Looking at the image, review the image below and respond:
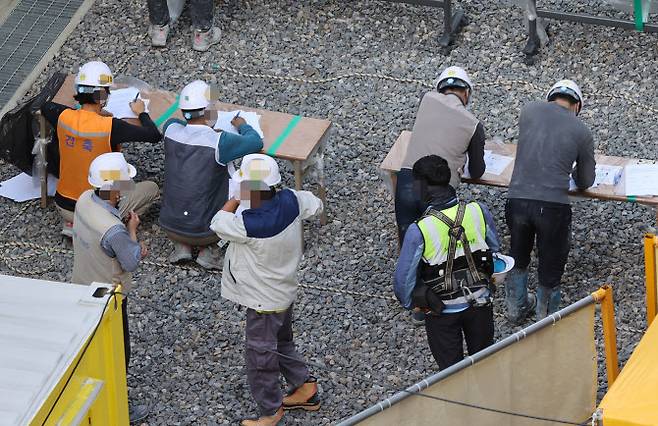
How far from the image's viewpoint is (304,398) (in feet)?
25.3

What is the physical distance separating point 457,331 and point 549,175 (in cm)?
119

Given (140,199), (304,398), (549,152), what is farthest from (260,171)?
(140,199)

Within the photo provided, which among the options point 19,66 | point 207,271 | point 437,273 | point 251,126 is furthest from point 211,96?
point 19,66

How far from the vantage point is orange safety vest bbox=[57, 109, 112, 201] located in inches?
340

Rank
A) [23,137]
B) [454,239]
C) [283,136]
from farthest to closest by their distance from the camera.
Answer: [23,137] < [283,136] < [454,239]

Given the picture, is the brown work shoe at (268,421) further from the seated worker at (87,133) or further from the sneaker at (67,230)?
the sneaker at (67,230)

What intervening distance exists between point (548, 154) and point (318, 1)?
408 cm

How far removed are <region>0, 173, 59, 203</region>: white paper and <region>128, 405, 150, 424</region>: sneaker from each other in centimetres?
232

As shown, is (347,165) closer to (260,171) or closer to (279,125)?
(279,125)

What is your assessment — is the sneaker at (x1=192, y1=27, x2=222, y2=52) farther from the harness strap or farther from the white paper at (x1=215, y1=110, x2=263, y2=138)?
the harness strap

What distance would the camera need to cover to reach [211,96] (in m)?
8.69

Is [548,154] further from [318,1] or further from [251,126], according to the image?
[318,1]

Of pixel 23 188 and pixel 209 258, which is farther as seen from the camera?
pixel 23 188

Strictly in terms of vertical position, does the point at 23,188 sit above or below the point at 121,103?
below
